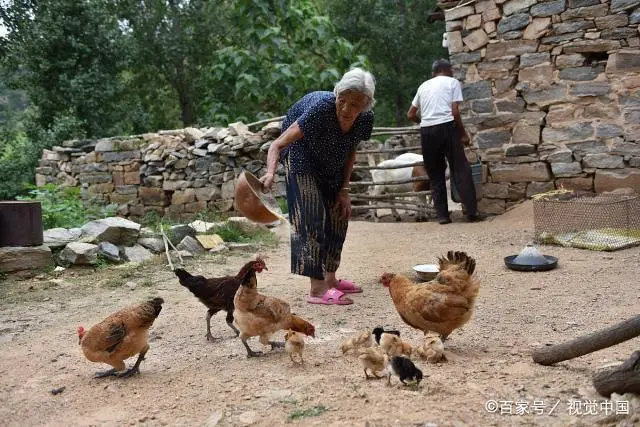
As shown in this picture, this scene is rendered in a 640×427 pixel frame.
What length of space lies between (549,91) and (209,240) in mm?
4915

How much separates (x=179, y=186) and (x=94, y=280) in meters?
4.86

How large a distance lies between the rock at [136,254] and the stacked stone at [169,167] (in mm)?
3389

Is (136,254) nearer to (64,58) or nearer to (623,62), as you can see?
(623,62)

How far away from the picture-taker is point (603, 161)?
807cm

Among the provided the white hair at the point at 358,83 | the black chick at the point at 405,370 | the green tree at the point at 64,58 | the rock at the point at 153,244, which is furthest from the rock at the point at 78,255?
the green tree at the point at 64,58

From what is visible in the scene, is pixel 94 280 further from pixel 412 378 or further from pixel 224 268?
pixel 412 378

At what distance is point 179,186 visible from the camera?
1115cm

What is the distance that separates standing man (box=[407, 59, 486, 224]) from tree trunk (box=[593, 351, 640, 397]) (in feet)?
20.3

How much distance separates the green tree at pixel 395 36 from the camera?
21531 mm

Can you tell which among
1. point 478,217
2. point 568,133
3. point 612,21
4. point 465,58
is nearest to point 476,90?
point 465,58

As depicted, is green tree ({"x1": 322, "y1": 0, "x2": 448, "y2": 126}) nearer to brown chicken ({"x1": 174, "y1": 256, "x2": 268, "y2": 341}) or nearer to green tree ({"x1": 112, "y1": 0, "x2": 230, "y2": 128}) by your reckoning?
green tree ({"x1": 112, "y1": 0, "x2": 230, "y2": 128})

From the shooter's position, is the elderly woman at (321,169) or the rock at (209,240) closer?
the elderly woman at (321,169)

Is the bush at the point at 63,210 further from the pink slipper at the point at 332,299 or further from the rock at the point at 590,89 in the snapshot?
the rock at the point at 590,89

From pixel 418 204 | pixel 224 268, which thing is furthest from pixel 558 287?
pixel 418 204
